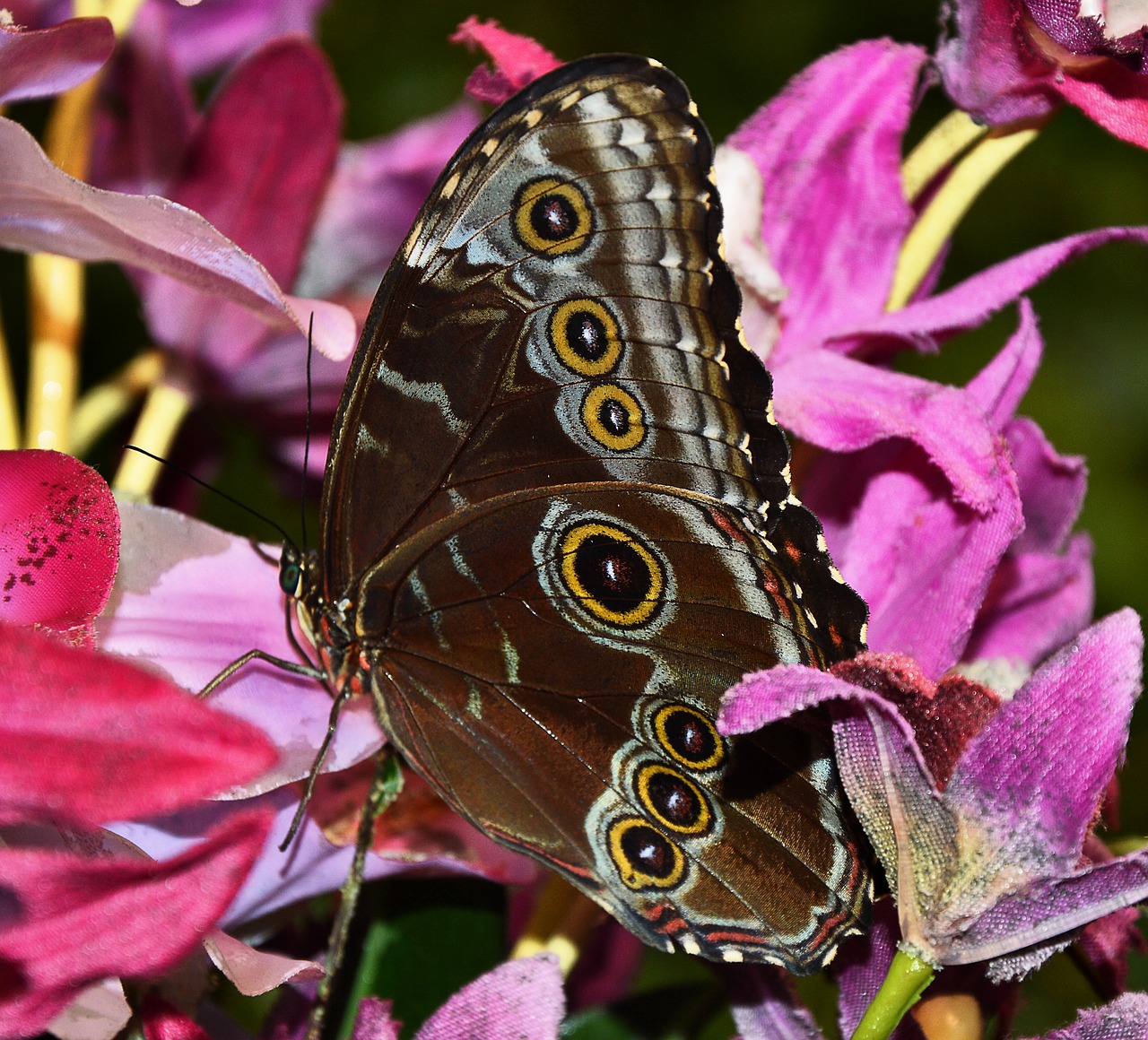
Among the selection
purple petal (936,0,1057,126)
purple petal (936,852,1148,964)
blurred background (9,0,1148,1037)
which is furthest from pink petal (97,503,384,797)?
blurred background (9,0,1148,1037)

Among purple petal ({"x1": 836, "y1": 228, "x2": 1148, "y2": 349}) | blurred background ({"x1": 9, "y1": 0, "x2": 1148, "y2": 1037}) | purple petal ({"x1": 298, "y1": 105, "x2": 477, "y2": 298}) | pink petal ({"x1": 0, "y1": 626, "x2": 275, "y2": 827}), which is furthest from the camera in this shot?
blurred background ({"x1": 9, "y1": 0, "x2": 1148, "y2": 1037})

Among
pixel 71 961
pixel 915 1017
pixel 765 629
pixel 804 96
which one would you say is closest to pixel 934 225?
pixel 804 96

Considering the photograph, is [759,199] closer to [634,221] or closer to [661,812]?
[634,221]

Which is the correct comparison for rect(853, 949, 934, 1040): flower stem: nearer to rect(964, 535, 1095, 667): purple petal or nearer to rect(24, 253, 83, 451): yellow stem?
rect(964, 535, 1095, 667): purple petal

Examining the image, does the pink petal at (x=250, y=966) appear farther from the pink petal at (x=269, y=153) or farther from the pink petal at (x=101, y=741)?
the pink petal at (x=269, y=153)

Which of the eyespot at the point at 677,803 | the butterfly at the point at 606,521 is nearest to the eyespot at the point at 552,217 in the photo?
the butterfly at the point at 606,521

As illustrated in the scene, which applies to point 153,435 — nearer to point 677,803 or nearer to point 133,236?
point 133,236
